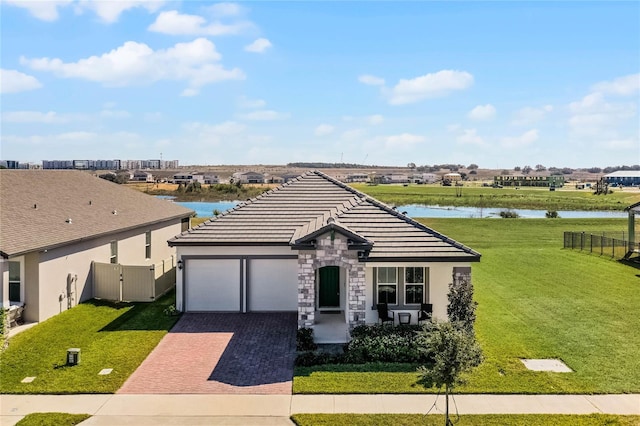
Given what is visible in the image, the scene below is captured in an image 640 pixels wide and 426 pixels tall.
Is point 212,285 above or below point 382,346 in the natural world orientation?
above

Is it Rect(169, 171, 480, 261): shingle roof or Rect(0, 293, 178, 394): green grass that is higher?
Rect(169, 171, 480, 261): shingle roof

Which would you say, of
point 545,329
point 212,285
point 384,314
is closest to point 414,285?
point 384,314

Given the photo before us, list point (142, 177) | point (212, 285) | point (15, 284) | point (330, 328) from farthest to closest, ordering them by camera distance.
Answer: point (142, 177) → point (212, 285) → point (15, 284) → point (330, 328)

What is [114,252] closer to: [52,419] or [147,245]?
[147,245]

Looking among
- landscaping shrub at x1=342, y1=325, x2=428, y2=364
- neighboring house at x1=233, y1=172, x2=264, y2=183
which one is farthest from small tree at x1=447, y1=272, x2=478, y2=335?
neighboring house at x1=233, y1=172, x2=264, y2=183

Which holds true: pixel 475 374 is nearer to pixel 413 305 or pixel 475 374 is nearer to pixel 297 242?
pixel 413 305

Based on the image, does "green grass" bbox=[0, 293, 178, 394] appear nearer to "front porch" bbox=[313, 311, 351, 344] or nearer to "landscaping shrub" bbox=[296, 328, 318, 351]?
"landscaping shrub" bbox=[296, 328, 318, 351]
